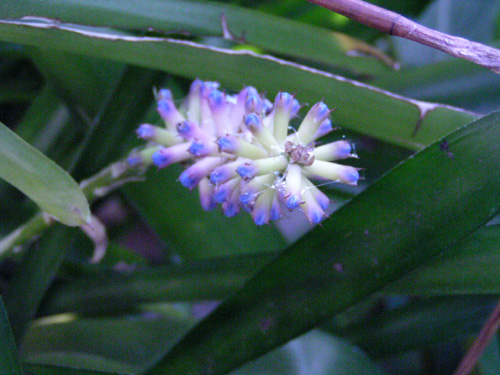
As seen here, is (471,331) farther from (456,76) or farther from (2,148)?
(2,148)

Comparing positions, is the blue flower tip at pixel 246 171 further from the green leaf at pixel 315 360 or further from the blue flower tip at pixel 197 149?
the green leaf at pixel 315 360

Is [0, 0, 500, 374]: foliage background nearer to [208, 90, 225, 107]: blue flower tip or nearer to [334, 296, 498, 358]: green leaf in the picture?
[334, 296, 498, 358]: green leaf

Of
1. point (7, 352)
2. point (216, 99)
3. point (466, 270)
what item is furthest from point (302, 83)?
point (7, 352)

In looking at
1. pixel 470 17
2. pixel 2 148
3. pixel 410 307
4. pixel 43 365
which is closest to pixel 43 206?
pixel 2 148

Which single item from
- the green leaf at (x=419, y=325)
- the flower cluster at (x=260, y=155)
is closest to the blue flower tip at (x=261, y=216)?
the flower cluster at (x=260, y=155)

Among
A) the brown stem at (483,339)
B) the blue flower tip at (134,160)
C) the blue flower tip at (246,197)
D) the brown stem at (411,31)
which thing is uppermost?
the brown stem at (411,31)

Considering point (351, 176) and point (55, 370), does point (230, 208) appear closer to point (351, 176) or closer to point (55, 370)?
point (351, 176)

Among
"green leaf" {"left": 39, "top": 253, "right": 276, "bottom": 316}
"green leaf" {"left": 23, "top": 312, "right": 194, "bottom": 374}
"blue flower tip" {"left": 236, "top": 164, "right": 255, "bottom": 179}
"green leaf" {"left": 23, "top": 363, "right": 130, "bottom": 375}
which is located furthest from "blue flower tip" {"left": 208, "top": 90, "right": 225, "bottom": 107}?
"green leaf" {"left": 23, "top": 312, "right": 194, "bottom": 374}
